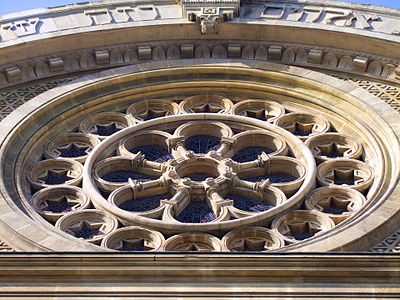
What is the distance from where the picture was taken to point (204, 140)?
2427 centimetres

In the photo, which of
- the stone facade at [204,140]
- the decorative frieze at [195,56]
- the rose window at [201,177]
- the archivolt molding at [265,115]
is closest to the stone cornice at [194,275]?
the stone facade at [204,140]

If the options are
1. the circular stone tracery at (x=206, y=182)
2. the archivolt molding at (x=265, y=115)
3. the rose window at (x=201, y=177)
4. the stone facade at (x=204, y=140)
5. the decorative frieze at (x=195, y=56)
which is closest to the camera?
the stone facade at (x=204, y=140)

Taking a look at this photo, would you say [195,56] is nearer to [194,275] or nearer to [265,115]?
[265,115]

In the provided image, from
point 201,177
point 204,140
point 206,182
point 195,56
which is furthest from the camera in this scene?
point 195,56

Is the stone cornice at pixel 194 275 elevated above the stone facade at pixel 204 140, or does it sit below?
above

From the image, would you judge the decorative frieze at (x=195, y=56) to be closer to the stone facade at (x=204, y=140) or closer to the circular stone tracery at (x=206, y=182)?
the stone facade at (x=204, y=140)

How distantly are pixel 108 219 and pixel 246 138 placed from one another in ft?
12.6

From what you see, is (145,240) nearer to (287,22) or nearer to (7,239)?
(7,239)

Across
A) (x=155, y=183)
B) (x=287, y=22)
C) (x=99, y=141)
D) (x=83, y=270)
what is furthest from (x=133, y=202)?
(x=287, y=22)

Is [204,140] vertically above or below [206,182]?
below

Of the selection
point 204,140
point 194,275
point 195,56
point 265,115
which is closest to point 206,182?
point 204,140

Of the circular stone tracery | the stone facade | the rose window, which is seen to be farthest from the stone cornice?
the circular stone tracery

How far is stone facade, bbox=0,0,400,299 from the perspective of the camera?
1948 cm

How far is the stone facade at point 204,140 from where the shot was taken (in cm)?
1948
